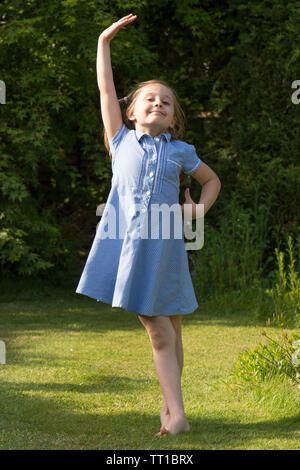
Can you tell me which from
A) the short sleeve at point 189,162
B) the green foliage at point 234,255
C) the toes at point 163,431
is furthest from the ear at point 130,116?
the green foliage at point 234,255

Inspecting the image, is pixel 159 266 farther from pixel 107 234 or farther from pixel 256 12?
pixel 256 12

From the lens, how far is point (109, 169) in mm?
8250

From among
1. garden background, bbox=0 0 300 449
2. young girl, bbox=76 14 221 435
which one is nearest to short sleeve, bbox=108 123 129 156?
young girl, bbox=76 14 221 435

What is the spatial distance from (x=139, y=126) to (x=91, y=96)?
215 inches

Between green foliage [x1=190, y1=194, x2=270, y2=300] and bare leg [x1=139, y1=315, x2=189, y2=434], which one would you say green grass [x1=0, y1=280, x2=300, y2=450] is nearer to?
bare leg [x1=139, y1=315, x2=189, y2=434]

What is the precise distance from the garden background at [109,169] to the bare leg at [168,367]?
1.38 m

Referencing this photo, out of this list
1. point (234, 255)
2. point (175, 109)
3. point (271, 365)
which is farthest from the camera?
point (234, 255)

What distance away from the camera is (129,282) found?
2857 mm

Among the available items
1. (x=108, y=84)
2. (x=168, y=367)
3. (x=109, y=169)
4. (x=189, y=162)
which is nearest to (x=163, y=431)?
(x=168, y=367)

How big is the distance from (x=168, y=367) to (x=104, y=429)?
48 centimetres

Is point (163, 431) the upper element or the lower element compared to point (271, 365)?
lower

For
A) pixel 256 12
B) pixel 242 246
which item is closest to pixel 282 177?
pixel 242 246

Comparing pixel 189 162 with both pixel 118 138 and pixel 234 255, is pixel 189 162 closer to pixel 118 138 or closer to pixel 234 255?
pixel 118 138

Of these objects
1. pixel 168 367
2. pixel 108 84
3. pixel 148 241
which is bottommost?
pixel 168 367
